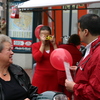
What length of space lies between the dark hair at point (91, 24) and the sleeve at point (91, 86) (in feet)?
1.38

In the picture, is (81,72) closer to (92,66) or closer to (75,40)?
(92,66)

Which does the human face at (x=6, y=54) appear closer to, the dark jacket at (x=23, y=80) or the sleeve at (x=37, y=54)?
the dark jacket at (x=23, y=80)

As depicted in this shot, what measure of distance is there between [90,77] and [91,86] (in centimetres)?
10

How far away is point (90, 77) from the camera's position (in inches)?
128

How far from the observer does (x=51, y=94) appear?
2.81m

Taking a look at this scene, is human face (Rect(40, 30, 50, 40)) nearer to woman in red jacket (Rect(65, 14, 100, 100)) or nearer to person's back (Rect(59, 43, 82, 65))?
person's back (Rect(59, 43, 82, 65))

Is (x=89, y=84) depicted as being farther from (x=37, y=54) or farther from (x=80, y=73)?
(x=37, y=54)

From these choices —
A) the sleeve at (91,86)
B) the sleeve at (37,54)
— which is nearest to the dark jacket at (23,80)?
the sleeve at (91,86)

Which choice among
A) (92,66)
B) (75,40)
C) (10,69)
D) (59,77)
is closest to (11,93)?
(10,69)

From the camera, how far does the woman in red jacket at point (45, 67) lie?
5.64m

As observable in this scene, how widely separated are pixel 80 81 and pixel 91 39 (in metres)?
0.48

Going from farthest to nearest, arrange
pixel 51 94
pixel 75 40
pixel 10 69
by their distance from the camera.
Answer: pixel 75 40 → pixel 10 69 → pixel 51 94

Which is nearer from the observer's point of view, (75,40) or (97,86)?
(97,86)

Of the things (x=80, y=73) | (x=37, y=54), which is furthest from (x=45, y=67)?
(x=80, y=73)
